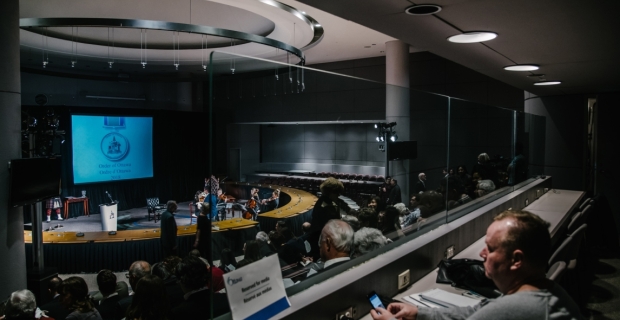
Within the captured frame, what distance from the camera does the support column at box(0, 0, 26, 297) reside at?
3.87 metres

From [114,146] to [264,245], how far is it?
13115 millimetres

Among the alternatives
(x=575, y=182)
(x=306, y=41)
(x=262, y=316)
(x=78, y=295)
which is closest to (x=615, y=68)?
(x=575, y=182)

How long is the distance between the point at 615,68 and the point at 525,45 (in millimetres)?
1908

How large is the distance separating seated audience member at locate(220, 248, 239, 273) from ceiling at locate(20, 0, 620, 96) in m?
1.09

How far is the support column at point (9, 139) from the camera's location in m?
3.87

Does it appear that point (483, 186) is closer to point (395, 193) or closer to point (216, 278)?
point (395, 193)

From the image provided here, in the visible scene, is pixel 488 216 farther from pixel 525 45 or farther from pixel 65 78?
pixel 65 78

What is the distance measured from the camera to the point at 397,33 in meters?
2.64

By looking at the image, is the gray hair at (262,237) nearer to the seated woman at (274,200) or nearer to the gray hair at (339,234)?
the gray hair at (339,234)

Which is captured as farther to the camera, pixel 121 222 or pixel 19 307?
pixel 121 222

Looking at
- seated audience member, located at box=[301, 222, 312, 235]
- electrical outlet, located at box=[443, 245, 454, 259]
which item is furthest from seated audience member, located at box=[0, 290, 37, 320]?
electrical outlet, located at box=[443, 245, 454, 259]

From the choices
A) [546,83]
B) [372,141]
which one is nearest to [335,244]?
[546,83]

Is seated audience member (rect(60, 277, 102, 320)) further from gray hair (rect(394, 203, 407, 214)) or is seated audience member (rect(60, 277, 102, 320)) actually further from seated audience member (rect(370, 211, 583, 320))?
seated audience member (rect(370, 211, 583, 320))

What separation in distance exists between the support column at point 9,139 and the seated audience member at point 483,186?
4.66 metres
